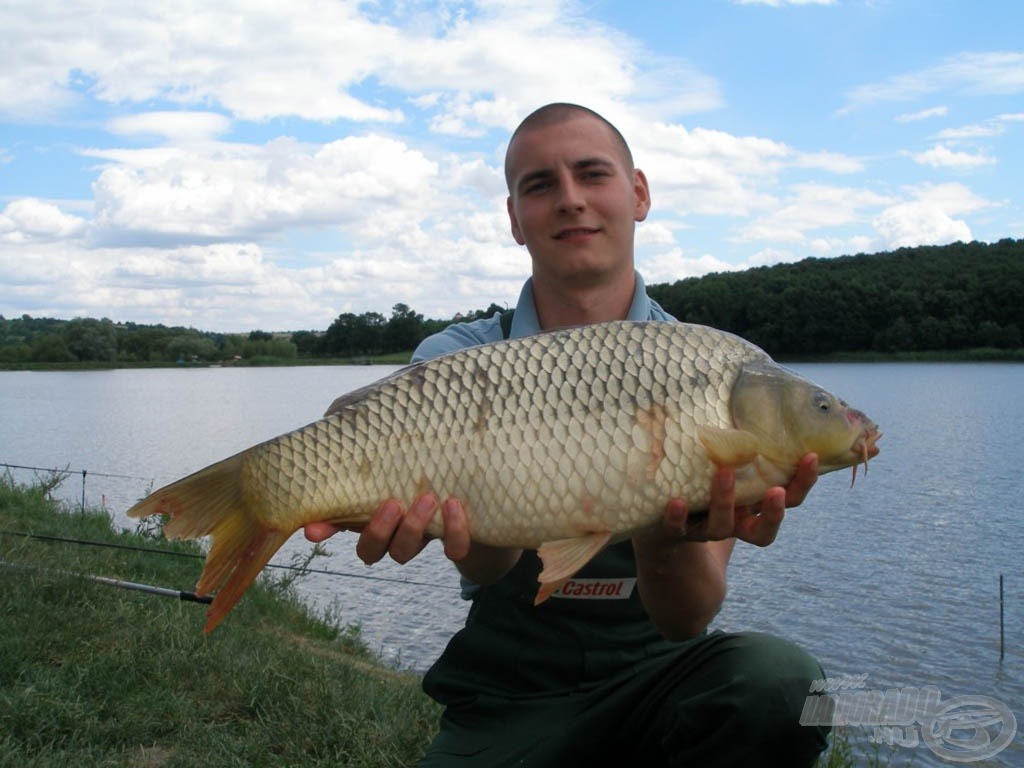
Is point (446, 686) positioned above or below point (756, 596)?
above

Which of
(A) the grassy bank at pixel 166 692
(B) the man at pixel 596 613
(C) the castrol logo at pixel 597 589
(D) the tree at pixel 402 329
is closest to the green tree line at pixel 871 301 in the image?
(D) the tree at pixel 402 329

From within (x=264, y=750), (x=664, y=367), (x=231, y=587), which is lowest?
(x=264, y=750)

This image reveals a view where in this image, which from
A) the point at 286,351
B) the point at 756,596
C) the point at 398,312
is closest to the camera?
the point at 756,596

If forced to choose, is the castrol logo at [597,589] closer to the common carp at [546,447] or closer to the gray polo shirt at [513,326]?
the common carp at [546,447]

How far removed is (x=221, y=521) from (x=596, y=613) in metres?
0.85

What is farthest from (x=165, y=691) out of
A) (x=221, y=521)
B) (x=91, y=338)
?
(x=91, y=338)

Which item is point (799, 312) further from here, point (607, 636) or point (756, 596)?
point (607, 636)

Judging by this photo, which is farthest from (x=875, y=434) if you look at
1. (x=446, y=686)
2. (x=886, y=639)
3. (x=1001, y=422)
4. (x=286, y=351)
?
(x=286, y=351)

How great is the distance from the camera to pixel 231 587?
5.31 ft

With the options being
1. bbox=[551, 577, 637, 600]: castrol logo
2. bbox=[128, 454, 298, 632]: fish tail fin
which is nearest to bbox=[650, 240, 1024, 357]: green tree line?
bbox=[551, 577, 637, 600]: castrol logo

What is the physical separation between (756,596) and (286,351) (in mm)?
47725

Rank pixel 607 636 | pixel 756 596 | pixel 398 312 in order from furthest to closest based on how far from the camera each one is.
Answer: pixel 398 312 → pixel 756 596 → pixel 607 636

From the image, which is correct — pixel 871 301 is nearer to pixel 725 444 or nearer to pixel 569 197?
pixel 569 197

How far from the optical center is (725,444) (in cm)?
157
